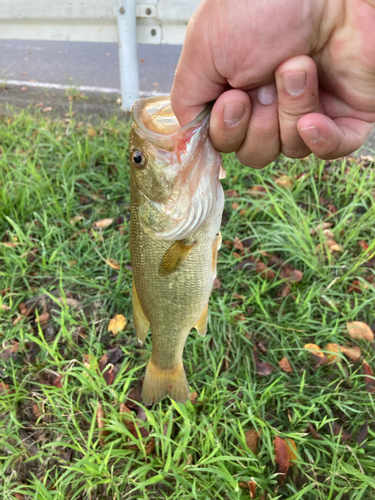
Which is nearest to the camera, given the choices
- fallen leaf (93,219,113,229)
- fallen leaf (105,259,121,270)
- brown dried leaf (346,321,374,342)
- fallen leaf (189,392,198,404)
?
fallen leaf (189,392,198,404)

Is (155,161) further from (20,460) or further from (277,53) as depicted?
(20,460)

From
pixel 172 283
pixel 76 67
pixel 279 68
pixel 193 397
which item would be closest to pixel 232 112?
pixel 279 68

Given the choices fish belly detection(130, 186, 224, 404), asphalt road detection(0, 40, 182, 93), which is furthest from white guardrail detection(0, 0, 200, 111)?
fish belly detection(130, 186, 224, 404)

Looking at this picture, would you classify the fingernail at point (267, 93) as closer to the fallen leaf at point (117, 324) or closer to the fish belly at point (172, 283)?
the fish belly at point (172, 283)

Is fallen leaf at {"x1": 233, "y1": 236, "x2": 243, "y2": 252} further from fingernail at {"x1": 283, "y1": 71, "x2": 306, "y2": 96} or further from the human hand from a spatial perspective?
fingernail at {"x1": 283, "y1": 71, "x2": 306, "y2": 96}

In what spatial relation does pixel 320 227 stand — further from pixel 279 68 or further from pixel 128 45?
pixel 128 45

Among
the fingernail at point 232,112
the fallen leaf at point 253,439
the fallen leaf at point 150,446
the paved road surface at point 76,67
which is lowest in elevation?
the fallen leaf at point 150,446

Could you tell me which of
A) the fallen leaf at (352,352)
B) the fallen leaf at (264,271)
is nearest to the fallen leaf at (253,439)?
the fallen leaf at (352,352)
